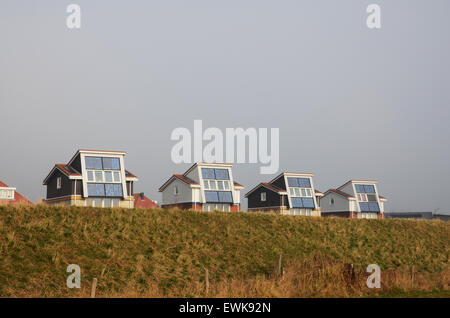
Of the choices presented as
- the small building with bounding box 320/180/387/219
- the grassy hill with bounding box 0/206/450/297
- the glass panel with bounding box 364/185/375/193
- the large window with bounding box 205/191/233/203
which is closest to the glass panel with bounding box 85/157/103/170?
the large window with bounding box 205/191/233/203

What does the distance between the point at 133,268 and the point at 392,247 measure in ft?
80.8

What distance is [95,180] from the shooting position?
52.5 metres

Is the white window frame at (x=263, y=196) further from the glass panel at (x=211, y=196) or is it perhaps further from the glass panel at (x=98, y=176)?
the glass panel at (x=98, y=176)

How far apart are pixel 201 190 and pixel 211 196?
1.37m

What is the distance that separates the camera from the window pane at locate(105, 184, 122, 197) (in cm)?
5228

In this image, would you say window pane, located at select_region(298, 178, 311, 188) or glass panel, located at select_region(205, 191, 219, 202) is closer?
glass panel, located at select_region(205, 191, 219, 202)

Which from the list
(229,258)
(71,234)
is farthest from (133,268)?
(229,258)

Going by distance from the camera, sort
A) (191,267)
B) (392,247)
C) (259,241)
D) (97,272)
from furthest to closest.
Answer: (392,247) → (259,241) → (191,267) → (97,272)

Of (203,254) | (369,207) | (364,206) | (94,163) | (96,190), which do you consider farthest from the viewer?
(369,207)

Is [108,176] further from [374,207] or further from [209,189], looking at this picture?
[374,207]

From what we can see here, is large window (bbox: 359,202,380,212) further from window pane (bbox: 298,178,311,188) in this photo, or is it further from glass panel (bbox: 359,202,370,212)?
window pane (bbox: 298,178,311,188)

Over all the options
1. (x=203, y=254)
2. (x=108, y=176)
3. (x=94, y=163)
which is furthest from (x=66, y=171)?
(x=203, y=254)
